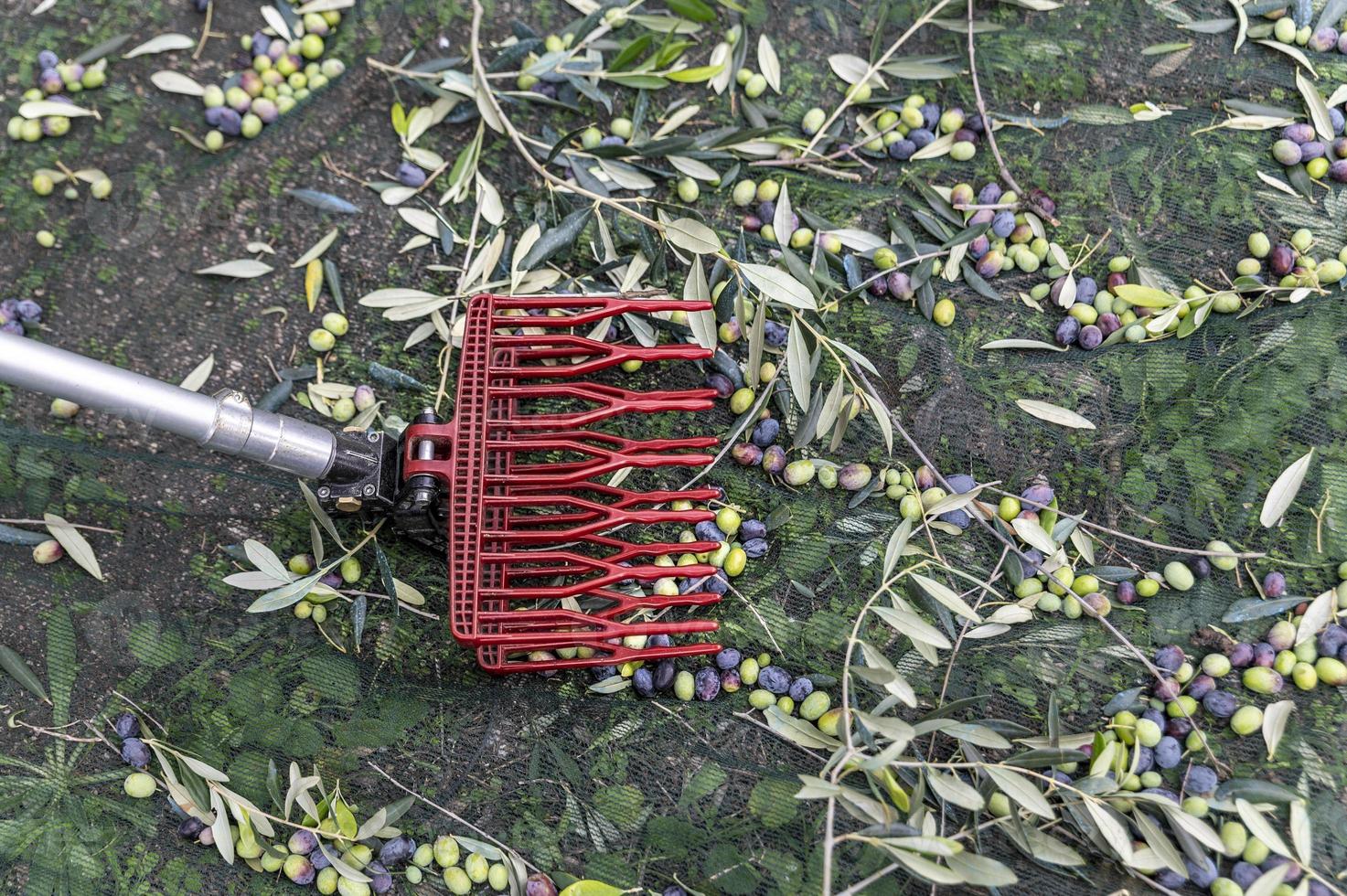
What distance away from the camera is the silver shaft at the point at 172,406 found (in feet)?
4.85

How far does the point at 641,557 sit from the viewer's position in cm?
178

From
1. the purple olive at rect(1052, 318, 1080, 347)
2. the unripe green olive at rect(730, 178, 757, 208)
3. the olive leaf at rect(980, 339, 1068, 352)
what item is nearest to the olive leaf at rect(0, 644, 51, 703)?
the unripe green olive at rect(730, 178, 757, 208)

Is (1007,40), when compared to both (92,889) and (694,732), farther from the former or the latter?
(92,889)

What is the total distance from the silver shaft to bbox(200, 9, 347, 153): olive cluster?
0.73 meters

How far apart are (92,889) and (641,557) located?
41.1 inches

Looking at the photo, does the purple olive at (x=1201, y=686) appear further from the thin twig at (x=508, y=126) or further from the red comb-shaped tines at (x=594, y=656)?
the thin twig at (x=508, y=126)

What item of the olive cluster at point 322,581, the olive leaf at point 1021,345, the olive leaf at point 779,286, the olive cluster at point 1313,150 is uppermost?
the olive cluster at point 1313,150

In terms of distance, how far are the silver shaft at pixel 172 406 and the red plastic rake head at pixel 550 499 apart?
17 cm

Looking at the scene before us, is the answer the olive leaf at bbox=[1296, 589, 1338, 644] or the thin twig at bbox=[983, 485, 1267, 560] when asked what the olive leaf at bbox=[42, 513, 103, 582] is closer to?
the thin twig at bbox=[983, 485, 1267, 560]

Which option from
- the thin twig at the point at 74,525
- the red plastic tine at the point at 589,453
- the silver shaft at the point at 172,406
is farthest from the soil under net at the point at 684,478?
→ the silver shaft at the point at 172,406

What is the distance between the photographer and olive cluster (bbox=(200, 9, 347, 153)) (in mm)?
2049

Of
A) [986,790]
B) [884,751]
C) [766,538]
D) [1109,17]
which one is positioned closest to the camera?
[884,751]

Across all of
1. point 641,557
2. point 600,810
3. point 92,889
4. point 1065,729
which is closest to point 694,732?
point 600,810

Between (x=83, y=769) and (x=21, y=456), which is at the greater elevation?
(x=21, y=456)
